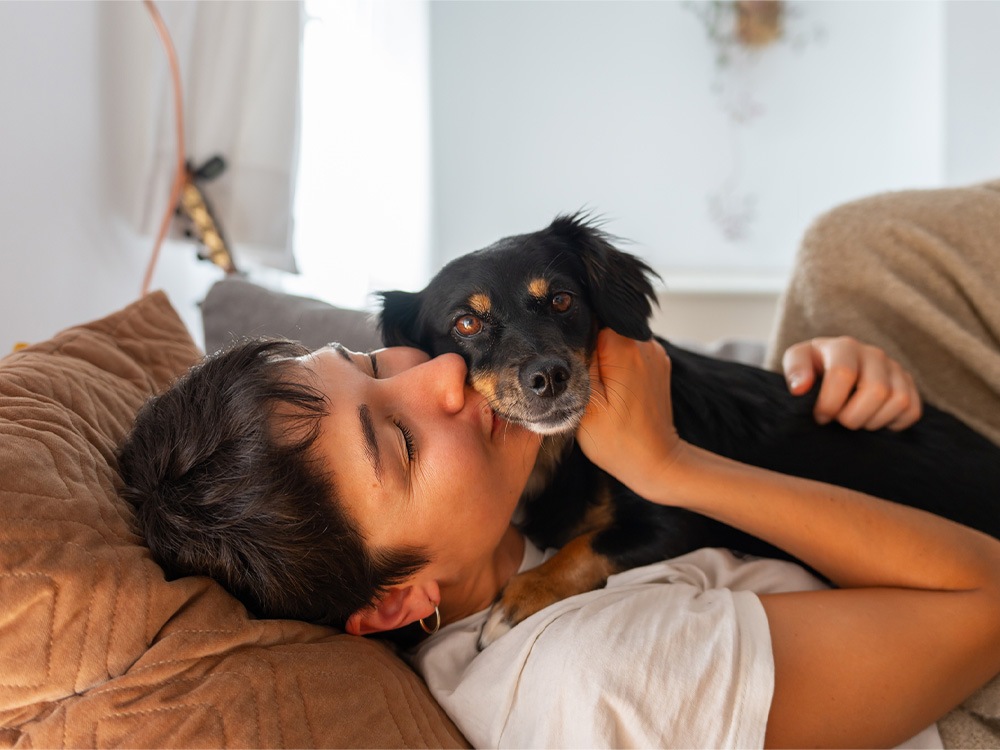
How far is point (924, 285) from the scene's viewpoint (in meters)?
1.54

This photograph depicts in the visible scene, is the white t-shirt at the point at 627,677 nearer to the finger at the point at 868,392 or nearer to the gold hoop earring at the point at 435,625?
the gold hoop earring at the point at 435,625

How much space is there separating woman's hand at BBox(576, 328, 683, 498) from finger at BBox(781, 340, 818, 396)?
0.33m

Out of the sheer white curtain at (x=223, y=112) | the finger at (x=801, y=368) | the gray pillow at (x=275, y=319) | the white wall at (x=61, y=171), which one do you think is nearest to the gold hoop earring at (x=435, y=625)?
the gray pillow at (x=275, y=319)

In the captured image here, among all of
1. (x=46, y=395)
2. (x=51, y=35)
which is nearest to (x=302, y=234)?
(x=51, y=35)

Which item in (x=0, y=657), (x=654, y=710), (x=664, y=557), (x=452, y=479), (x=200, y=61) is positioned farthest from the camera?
(x=200, y=61)

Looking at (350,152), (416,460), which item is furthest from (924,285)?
(350,152)

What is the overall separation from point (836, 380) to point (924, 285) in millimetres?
446

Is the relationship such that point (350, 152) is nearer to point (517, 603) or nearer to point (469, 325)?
point (469, 325)

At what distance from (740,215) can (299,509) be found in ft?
13.7

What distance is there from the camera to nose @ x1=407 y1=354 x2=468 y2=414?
922 mm

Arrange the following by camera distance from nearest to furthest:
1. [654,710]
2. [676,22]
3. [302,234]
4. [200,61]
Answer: [654,710]
[200,61]
[302,234]
[676,22]

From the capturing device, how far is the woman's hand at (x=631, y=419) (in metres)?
1.04

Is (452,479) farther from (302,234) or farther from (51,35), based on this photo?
(302,234)

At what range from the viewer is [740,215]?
14.3 ft
